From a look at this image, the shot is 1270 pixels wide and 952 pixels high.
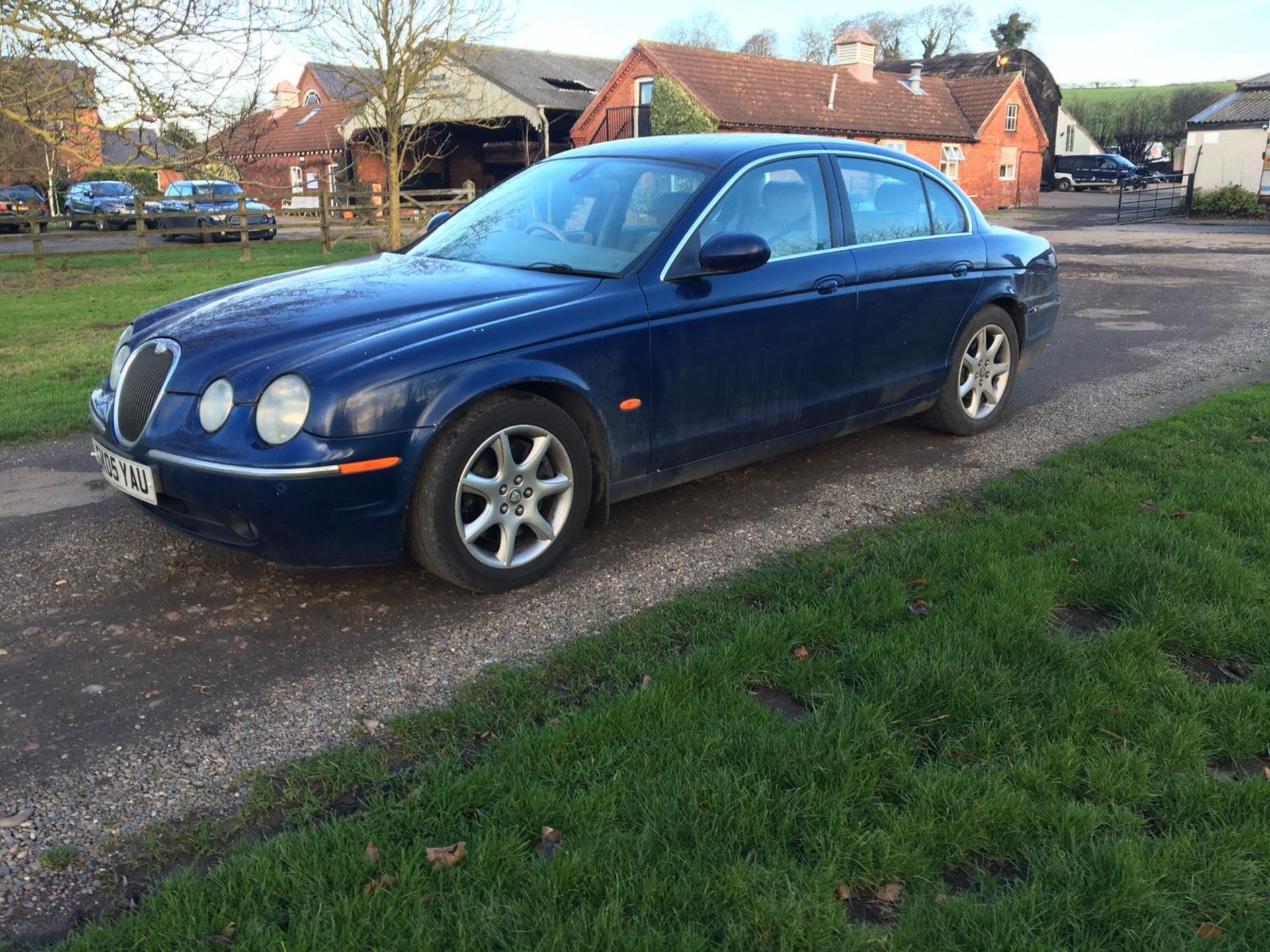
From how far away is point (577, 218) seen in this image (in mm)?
4977

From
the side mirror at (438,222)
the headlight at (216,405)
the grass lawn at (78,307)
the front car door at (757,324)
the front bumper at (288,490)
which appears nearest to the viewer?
the front bumper at (288,490)

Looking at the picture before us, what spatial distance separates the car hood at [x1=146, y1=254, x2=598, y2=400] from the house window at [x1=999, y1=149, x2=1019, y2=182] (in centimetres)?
4159

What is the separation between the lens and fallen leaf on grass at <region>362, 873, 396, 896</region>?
7.65 feet

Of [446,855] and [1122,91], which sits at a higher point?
[1122,91]

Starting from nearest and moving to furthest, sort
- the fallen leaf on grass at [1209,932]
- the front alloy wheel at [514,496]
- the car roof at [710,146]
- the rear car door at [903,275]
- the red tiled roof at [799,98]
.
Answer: the fallen leaf on grass at [1209,932] < the front alloy wheel at [514,496] < the car roof at [710,146] < the rear car door at [903,275] < the red tiled roof at [799,98]

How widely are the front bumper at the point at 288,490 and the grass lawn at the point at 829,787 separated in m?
0.78

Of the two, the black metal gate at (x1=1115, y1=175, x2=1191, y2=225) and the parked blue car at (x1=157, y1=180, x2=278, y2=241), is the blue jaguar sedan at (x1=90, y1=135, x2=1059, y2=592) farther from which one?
the black metal gate at (x1=1115, y1=175, x2=1191, y2=225)

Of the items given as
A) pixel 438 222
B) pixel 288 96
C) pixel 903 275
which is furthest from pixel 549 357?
pixel 288 96

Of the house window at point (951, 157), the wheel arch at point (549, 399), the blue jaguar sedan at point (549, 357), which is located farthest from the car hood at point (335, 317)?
the house window at point (951, 157)

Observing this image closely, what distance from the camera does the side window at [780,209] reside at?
4.80 meters

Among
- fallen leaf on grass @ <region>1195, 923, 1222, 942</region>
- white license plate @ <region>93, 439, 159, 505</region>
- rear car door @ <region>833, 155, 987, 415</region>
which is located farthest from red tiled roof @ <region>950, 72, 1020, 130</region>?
fallen leaf on grass @ <region>1195, 923, 1222, 942</region>

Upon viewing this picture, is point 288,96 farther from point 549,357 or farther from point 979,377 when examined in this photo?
point 549,357

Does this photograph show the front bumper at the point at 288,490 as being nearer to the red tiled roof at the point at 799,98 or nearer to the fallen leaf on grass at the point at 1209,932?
the fallen leaf on grass at the point at 1209,932

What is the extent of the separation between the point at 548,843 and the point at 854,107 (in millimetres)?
37950
